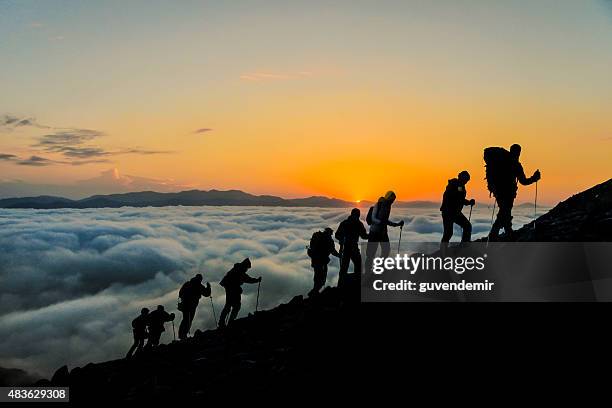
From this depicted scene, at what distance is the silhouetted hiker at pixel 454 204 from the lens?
15.6 metres

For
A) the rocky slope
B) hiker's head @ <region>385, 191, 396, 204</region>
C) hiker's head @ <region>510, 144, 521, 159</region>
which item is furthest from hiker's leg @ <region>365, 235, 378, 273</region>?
the rocky slope

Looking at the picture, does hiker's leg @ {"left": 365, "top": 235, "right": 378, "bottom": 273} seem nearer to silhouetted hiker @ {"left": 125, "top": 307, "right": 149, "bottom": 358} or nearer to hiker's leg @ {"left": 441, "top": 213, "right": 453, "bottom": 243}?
hiker's leg @ {"left": 441, "top": 213, "right": 453, "bottom": 243}

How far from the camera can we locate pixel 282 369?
40.4ft

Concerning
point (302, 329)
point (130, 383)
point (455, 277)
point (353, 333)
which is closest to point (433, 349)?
point (353, 333)

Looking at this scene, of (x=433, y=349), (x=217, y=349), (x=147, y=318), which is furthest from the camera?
(x=147, y=318)

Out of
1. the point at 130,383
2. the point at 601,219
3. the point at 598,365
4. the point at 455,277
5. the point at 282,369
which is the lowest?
the point at 130,383

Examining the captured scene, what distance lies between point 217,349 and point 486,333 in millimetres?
8840

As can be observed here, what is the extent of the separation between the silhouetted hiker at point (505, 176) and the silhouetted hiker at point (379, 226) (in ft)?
9.55

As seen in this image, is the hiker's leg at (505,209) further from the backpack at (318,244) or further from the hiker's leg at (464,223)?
the backpack at (318,244)

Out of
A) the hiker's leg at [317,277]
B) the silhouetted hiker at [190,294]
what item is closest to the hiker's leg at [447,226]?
the hiker's leg at [317,277]

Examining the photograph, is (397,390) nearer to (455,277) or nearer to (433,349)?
(433,349)

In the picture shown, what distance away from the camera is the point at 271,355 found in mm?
13969

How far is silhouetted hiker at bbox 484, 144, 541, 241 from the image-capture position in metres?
15.8

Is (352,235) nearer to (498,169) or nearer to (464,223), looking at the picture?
(464,223)
